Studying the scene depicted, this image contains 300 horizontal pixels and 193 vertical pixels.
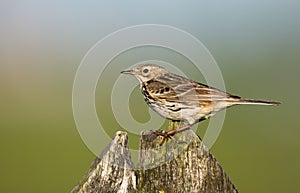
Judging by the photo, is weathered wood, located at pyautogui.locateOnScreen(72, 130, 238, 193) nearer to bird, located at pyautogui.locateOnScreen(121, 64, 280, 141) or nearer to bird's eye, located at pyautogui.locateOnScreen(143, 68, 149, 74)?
bird, located at pyautogui.locateOnScreen(121, 64, 280, 141)

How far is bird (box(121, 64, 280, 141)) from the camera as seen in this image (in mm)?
5328

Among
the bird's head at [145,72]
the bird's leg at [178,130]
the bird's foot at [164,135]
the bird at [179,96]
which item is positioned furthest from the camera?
the bird's head at [145,72]

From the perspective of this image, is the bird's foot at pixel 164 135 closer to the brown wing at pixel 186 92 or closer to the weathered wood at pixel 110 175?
the weathered wood at pixel 110 175

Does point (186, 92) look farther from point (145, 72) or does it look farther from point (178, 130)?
point (178, 130)

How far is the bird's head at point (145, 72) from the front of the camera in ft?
18.8

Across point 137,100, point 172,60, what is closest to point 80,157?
point 137,100

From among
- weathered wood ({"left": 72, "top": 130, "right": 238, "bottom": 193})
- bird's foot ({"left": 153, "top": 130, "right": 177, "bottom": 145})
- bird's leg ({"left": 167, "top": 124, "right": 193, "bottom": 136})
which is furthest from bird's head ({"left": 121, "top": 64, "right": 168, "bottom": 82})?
weathered wood ({"left": 72, "top": 130, "right": 238, "bottom": 193})

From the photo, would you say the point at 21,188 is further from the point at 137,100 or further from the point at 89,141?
the point at 89,141

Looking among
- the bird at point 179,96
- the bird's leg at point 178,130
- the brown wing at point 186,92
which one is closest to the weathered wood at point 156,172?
the bird's leg at point 178,130

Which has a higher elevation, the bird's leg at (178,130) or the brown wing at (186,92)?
the brown wing at (186,92)

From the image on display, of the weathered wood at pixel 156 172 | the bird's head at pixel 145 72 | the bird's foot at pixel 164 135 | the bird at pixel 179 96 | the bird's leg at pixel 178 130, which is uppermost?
the bird's head at pixel 145 72

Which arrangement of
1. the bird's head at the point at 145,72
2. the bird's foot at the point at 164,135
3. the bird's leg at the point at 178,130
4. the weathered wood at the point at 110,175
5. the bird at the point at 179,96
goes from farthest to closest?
1. the bird's head at the point at 145,72
2. the bird at the point at 179,96
3. the bird's leg at the point at 178,130
4. the bird's foot at the point at 164,135
5. the weathered wood at the point at 110,175

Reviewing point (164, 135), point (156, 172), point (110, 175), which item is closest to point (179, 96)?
point (164, 135)

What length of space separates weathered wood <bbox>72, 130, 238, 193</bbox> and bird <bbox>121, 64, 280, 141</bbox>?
1284mm
